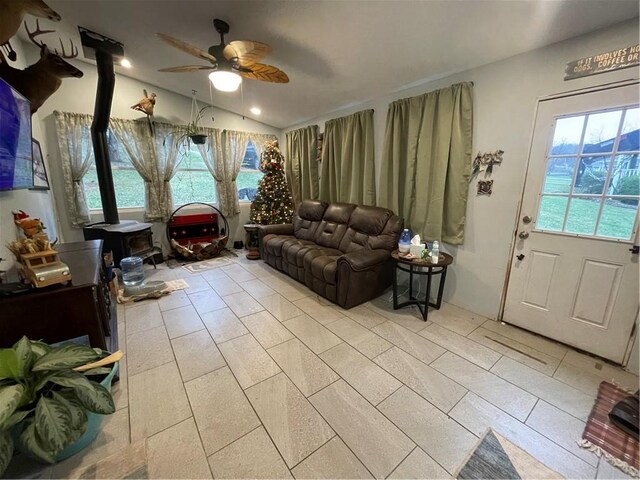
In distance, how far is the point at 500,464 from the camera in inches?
50.2

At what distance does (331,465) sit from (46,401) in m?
1.31

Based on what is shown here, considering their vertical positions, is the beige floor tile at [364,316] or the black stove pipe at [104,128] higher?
the black stove pipe at [104,128]

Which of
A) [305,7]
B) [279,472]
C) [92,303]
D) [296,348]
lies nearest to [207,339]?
[296,348]

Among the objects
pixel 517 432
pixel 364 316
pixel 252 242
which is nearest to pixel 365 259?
pixel 364 316

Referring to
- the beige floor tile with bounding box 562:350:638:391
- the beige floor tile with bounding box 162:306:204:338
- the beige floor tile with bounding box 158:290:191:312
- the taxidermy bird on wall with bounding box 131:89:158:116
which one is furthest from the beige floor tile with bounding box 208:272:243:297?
the beige floor tile with bounding box 562:350:638:391

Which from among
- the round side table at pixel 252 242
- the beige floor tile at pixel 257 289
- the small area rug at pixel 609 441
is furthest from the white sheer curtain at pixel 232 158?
the small area rug at pixel 609 441

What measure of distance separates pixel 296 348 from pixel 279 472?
92cm

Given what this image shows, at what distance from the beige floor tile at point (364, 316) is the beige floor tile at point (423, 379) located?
1.40 feet

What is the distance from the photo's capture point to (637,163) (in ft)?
5.79

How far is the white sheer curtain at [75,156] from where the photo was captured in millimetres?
3551

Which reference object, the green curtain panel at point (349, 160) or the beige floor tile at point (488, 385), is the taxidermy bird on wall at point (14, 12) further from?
the beige floor tile at point (488, 385)

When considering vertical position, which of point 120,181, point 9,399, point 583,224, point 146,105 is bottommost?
point 9,399

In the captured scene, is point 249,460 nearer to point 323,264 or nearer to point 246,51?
point 323,264

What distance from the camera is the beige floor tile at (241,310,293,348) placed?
2227mm
